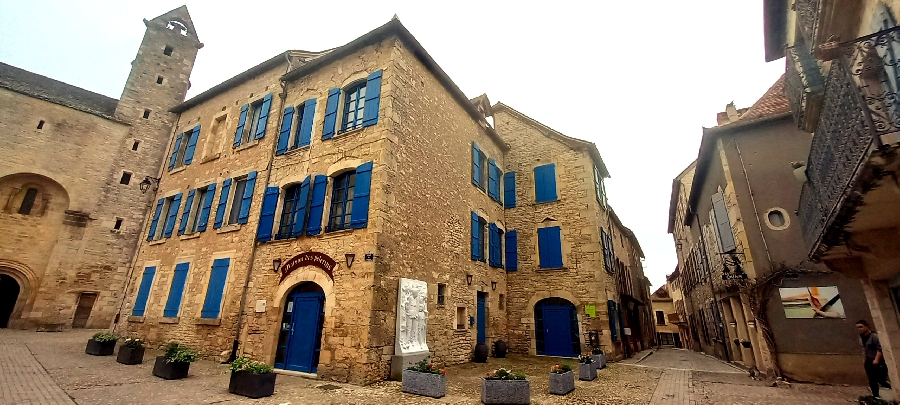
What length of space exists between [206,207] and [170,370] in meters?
6.50

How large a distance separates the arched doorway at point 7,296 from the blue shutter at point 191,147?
883cm

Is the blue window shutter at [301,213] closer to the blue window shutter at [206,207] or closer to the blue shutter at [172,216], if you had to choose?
the blue window shutter at [206,207]

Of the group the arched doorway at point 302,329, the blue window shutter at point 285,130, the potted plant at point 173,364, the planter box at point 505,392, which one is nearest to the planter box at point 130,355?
the potted plant at point 173,364

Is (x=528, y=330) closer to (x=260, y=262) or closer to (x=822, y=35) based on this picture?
(x=260, y=262)

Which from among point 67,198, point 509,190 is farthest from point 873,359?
point 67,198

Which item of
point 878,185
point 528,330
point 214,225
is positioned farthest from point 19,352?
point 878,185

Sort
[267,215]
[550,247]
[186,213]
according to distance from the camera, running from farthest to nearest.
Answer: [550,247] < [186,213] < [267,215]

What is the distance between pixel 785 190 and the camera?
933 cm

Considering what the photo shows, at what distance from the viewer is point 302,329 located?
8.78 metres

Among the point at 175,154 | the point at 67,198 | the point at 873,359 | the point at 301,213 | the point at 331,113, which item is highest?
the point at 175,154

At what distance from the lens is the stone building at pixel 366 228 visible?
868 centimetres

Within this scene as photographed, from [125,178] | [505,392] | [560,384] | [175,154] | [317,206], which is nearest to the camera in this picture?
[505,392]

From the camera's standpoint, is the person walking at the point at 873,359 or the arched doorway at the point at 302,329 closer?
the person walking at the point at 873,359

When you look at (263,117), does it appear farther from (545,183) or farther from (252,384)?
(545,183)
